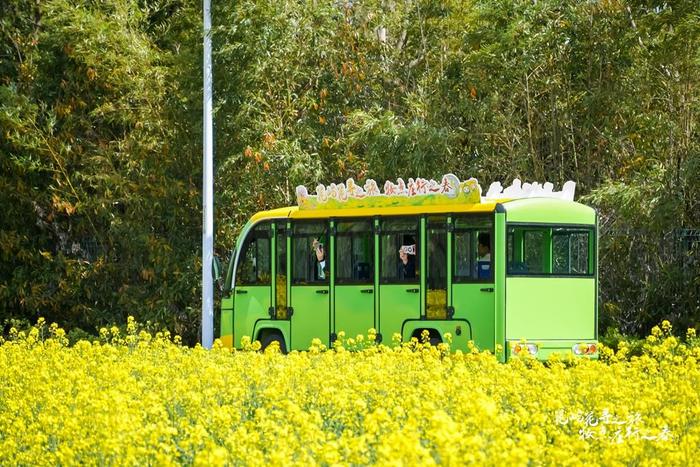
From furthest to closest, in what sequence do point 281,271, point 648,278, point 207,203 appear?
point 207,203 → point 648,278 → point 281,271

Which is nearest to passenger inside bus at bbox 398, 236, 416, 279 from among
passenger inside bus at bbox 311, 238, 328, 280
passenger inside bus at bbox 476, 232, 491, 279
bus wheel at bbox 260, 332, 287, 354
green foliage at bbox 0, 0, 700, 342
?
passenger inside bus at bbox 476, 232, 491, 279

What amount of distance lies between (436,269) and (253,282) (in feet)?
11.1

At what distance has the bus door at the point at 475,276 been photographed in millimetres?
16906

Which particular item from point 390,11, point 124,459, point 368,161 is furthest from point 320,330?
point 124,459

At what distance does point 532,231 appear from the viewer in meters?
17.2

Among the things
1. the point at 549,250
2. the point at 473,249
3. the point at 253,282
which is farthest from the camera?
the point at 253,282

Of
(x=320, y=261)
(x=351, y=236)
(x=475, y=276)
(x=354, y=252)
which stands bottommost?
(x=475, y=276)

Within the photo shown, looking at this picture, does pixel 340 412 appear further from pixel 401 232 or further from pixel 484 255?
pixel 401 232

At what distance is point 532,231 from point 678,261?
193 inches

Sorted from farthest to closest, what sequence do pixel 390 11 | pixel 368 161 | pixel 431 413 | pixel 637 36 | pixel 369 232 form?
1. pixel 390 11
2. pixel 368 161
3. pixel 637 36
4. pixel 369 232
5. pixel 431 413

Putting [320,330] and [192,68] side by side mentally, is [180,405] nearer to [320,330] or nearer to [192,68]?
[320,330]

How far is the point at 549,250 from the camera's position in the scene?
1733 cm

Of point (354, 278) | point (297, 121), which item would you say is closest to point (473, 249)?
point (354, 278)

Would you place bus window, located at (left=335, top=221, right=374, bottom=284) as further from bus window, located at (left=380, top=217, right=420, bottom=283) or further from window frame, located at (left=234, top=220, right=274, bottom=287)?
window frame, located at (left=234, top=220, right=274, bottom=287)
